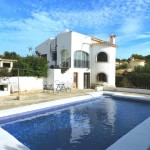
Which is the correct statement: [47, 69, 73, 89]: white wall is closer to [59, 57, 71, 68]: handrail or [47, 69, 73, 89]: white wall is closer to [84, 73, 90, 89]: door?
[59, 57, 71, 68]: handrail

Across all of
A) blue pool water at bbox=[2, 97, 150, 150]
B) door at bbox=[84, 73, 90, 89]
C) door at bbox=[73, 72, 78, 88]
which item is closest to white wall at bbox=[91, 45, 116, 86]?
door at bbox=[84, 73, 90, 89]

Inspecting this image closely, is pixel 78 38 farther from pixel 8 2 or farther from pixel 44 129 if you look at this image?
pixel 44 129

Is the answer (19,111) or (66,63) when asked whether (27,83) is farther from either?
(19,111)

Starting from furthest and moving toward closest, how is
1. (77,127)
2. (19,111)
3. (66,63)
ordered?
(66,63)
(19,111)
(77,127)

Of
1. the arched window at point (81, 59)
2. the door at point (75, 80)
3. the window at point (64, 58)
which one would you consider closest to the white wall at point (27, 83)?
the window at point (64, 58)

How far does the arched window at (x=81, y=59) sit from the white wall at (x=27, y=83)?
575cm

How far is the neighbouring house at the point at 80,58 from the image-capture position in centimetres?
2859

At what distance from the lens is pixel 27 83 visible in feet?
78.2

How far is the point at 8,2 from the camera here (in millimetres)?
19375

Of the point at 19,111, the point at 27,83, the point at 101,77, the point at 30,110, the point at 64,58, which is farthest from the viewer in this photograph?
the point at 101,77

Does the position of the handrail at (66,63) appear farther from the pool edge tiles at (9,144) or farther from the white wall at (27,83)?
the pool edge tiles at (9,144)

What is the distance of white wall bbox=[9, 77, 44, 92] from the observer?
22.4m

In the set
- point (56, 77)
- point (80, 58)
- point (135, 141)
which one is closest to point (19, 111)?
point (135, 141)

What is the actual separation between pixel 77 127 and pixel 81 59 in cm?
1781
